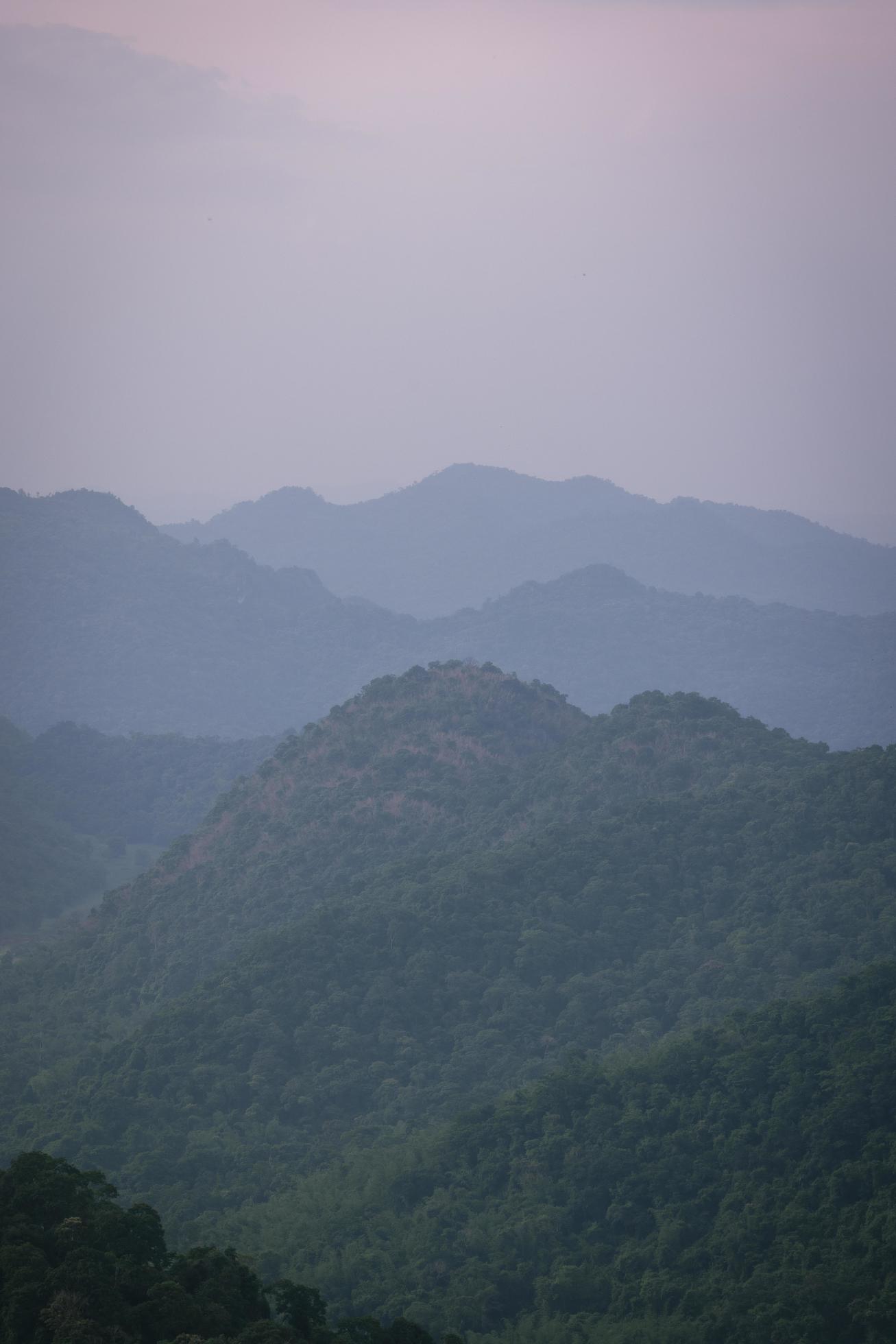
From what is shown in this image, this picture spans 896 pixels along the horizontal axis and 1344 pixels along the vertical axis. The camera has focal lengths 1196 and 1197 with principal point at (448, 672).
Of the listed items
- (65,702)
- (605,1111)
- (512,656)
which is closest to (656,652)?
(512,656)

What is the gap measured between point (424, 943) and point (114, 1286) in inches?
565

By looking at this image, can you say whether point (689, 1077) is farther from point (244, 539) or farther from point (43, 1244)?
point (244, 539)

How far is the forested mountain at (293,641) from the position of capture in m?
76.4

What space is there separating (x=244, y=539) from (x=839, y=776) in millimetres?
109534

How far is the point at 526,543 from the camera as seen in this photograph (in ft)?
418

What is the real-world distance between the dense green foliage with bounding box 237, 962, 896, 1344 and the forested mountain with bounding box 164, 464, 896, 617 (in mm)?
99727

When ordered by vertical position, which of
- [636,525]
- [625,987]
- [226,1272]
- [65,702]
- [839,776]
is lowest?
[226,1272]

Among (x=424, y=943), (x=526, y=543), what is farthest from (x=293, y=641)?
(x=424, y=943)

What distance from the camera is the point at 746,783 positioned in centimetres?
3153

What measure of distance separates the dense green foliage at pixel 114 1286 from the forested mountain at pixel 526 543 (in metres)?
106

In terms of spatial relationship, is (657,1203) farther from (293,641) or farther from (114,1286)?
(293,641)

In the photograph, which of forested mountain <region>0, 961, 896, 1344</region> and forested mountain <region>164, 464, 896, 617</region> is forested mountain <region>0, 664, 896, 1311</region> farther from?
forested mountain <region>164, 464, 896, 617</region>

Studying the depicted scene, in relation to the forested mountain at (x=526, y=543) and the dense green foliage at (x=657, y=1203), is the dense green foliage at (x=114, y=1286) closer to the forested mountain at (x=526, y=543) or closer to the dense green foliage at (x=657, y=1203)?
the dense green foliage at (x=657, y=1203)

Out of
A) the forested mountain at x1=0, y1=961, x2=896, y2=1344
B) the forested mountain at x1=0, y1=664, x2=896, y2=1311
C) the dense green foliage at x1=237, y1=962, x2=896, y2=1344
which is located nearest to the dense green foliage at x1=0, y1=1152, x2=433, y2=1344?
the forested mountain at x1=0, y1=961, x2=896, y2=1344
